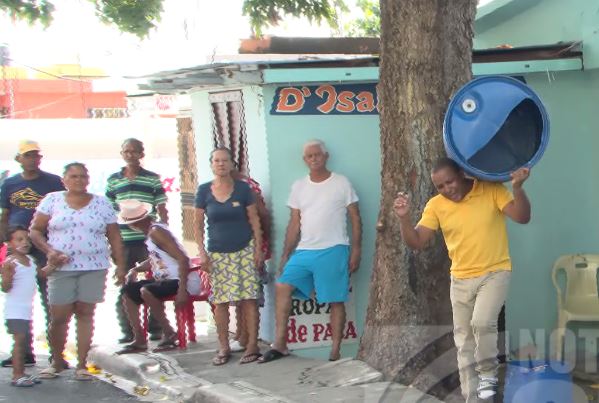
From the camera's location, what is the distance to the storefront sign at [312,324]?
26.2ft

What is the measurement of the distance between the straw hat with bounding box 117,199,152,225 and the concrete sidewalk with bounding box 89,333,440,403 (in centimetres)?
116

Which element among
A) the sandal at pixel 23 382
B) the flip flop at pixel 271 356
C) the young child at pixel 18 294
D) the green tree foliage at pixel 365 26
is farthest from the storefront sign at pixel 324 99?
the green tree foliage at pixel 365 26

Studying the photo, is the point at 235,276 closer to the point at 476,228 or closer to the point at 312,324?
the point at 312,324

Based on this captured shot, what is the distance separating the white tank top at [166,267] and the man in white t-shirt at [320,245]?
99 centimetres

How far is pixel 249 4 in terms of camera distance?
9516 millimetres

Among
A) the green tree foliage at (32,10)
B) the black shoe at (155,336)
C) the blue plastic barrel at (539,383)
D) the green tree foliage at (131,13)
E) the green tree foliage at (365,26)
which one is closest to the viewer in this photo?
the blue plastic barrel at (539,383)

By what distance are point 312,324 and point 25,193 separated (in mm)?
2829

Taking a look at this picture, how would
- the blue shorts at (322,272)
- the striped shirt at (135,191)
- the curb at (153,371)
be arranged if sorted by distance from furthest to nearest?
the striped shirt at (135,191), the blue shorts at (322,272), the curb at (153,371)

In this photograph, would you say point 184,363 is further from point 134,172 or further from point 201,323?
point 201,323

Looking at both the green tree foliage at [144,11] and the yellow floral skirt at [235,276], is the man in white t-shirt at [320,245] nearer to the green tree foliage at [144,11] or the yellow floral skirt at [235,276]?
the yellow floral skirt at [235,276]

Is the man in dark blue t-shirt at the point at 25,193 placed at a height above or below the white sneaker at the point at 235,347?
above

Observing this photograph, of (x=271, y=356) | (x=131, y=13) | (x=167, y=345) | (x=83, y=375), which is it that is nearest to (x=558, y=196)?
(x=271, y=356)

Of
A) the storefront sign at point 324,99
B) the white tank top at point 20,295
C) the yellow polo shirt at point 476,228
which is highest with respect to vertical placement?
the storefront sign at point 324,99

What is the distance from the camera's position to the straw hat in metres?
8.29
